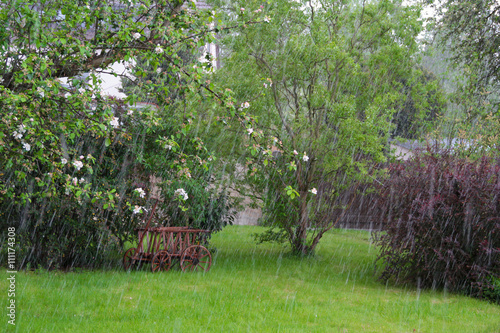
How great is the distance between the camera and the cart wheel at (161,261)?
848cm

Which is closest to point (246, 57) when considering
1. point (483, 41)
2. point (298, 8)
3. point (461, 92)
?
point (298, 8)

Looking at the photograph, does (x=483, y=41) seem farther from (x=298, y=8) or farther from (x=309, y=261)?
(x=309, y=261)

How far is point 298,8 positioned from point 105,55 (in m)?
5.79

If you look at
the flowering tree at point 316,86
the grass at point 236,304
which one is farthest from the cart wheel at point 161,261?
the flowering tree at point 316,86

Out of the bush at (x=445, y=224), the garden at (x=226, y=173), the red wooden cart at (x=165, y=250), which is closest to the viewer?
the garden at (x=226, y=173)

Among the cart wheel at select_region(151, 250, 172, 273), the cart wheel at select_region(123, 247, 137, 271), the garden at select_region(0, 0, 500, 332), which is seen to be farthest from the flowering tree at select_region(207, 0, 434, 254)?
the cart wheel at select_region(123, 247, 137, 271)

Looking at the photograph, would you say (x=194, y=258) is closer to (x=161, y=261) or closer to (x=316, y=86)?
(x=161, y=261)

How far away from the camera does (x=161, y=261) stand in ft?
28.2

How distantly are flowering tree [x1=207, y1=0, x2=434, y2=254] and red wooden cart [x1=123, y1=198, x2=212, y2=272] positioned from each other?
86.6 inches

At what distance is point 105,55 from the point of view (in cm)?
576

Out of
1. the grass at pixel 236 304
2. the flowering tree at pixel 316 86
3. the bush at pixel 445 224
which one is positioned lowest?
the grass at pixel 236 304

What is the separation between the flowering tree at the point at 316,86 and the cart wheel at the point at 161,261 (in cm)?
266

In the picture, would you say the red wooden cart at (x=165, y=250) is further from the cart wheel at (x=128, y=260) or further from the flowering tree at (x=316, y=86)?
the flowering tree at (x=316, y=86)

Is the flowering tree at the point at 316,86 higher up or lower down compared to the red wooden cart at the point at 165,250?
higher up
